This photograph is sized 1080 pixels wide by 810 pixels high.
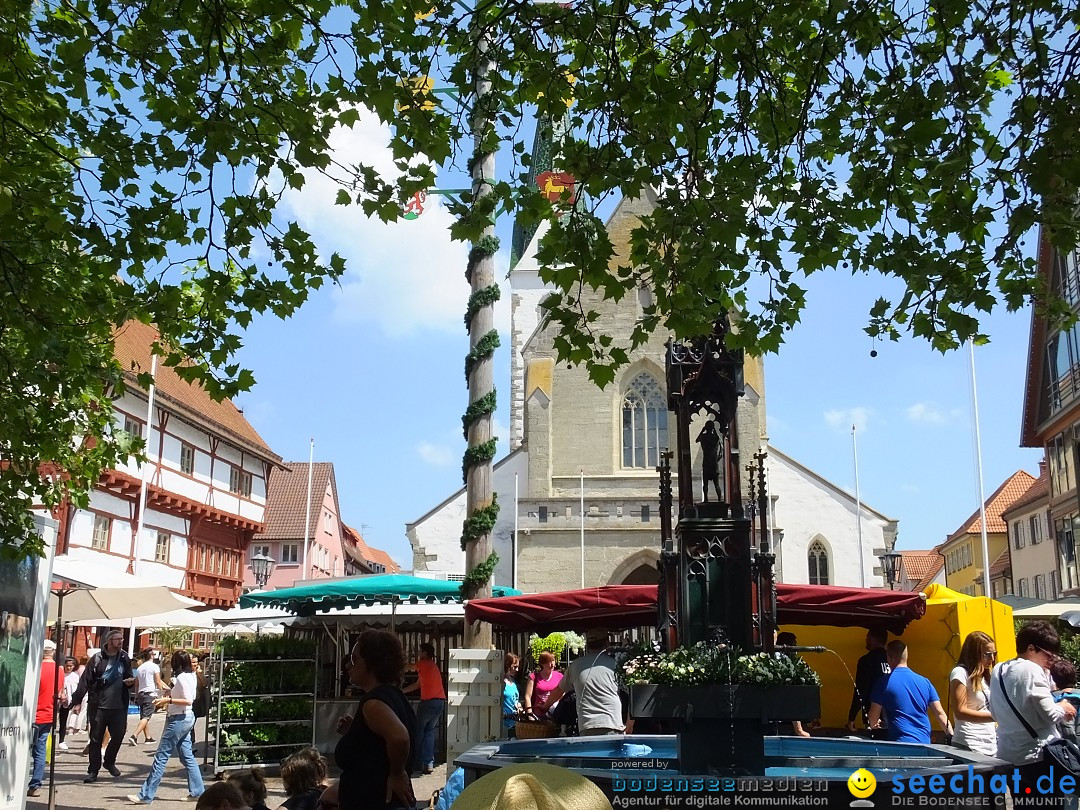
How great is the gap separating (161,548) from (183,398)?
5.92 metres

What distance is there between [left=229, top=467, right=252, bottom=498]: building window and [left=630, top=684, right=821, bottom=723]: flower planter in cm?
3648

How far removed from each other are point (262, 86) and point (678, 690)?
14.9ft

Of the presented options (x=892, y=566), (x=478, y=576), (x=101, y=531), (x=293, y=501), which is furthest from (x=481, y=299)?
(x=293, y=501)

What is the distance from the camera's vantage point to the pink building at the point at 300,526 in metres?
55.8

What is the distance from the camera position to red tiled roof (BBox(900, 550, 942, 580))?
89.0m

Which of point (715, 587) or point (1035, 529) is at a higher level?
point (1035, 529)

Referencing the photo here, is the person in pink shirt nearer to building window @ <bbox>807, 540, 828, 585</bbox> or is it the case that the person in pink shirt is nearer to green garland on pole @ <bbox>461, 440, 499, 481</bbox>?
green garland on pole @ <bbox>461, 440, 499, 481</bbox>

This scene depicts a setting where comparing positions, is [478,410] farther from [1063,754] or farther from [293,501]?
[293,501]

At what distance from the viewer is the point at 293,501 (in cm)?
5959

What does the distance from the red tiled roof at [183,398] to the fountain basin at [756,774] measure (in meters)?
25.9

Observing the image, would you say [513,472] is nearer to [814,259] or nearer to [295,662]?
[295,662]

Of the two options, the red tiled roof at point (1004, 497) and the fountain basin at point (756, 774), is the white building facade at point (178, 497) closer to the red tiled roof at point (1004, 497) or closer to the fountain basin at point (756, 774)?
the fountain basin at point (756, 774)

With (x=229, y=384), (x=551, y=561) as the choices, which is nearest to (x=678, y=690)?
(x=229, y=384)

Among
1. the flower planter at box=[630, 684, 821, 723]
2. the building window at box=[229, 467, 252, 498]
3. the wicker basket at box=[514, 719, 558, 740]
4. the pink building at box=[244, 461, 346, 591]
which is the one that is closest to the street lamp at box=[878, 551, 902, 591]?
the wicker basket at box=[514, 719, 558, 740]
